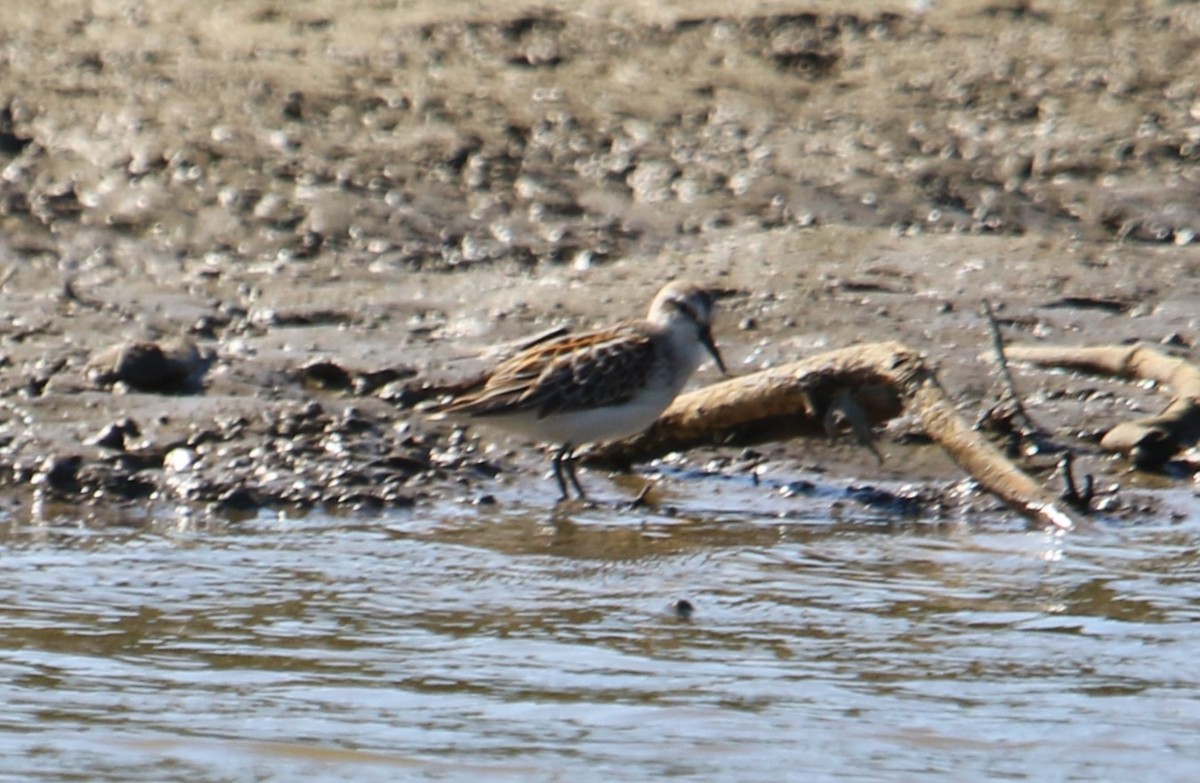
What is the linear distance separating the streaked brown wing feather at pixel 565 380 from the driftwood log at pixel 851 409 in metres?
0.26

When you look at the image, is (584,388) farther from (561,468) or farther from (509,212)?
(509,212)

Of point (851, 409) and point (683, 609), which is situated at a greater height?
point (851, 409)

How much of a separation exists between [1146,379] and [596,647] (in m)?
2.98

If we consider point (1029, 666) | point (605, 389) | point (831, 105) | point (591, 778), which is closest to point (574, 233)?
point (831, 105)

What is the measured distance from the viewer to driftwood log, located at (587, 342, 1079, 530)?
22.2 feet

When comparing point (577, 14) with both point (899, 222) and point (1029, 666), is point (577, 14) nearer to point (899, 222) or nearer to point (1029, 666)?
point (899, 222)

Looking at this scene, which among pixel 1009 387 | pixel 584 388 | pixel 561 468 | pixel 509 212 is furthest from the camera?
pixel 509 212

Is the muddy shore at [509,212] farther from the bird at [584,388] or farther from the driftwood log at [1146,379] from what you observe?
the bird at [584,388]

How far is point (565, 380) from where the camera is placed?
24.2ft

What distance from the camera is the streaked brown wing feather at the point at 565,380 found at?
288 inches

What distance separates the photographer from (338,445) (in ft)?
24.5

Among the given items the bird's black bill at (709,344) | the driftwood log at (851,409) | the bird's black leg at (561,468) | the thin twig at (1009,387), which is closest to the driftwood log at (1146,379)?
the thin twig at (1009,387)

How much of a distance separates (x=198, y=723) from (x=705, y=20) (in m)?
6.89

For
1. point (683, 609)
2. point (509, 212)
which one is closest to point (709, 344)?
point (683, 609)
